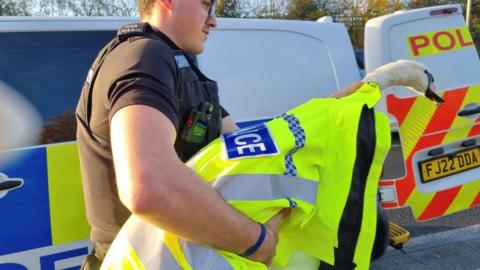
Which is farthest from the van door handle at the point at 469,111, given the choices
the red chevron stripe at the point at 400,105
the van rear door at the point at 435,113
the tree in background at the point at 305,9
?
the tree in background at the point at 305,9

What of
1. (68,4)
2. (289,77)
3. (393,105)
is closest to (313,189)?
(289,77)

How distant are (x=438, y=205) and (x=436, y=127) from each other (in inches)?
17.8

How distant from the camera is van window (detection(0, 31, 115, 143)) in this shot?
2.16 m

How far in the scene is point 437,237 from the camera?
13.0 feet

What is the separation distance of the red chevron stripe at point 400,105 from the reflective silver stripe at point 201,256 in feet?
6.95

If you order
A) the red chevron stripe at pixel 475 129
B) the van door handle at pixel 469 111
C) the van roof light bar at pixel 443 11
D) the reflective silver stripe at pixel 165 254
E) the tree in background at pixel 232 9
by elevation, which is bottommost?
the tree in background at pixel 232 9

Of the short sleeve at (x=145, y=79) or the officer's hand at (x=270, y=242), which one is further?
the officer's hand at (x=270, y=242)

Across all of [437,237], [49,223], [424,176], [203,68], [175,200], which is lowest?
[437,237]

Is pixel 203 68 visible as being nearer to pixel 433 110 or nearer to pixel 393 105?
pixel 393 105

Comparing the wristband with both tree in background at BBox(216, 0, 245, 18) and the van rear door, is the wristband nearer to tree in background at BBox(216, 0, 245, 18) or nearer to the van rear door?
the van rear door

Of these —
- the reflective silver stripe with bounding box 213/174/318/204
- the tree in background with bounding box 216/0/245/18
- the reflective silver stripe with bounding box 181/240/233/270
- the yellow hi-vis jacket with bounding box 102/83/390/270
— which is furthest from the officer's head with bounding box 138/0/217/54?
the tree in background with bounding box 216/0/245/18

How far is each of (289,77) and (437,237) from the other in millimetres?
2098

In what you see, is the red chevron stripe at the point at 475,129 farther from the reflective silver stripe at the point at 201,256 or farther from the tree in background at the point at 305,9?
the tree in background at the point at 305,9

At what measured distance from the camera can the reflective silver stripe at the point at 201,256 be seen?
3.57 feet
